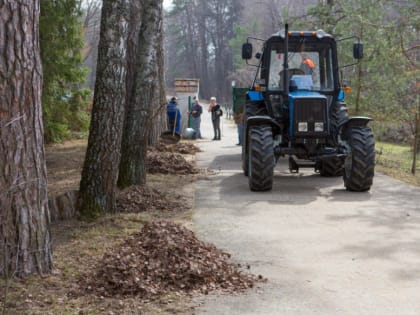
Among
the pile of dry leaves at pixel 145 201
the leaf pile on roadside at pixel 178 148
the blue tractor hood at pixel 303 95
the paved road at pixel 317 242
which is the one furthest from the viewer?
the leaf pile on roadside at pixel 178 148

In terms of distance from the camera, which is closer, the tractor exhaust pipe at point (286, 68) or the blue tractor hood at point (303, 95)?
the blue tractor hood at point (303, 95)

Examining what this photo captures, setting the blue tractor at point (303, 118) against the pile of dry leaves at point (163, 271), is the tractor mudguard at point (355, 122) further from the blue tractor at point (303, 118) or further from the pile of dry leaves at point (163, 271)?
the pile of dry leaves at point (163, 271)

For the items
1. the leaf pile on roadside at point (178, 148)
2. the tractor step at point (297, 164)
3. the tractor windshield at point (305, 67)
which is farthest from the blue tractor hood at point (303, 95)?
the leaf pile on roadside at point (178, 148)

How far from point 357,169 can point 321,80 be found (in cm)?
265

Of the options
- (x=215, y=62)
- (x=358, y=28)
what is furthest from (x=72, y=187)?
→ (x=215, y=62)

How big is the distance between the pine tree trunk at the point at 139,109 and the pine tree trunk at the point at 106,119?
5.87 ft

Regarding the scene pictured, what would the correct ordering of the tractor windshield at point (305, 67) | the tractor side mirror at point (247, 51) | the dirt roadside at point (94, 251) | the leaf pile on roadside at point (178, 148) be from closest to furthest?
the dirt roadside at point (94, 251)
the tractor side mirror at point (247, 51)
the tractor windshield at point (305, 67)
the leaf pile on roadside at point (178, 148)

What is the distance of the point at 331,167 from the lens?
42.0 ft

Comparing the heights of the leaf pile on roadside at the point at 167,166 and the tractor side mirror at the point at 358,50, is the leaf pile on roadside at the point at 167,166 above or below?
below

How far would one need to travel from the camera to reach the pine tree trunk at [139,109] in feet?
32.5

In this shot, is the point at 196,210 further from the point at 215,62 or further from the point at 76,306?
the point at 215,62

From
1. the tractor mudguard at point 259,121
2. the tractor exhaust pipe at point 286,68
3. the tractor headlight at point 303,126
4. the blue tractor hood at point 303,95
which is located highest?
the tractor exhaust pipe at point 286,68

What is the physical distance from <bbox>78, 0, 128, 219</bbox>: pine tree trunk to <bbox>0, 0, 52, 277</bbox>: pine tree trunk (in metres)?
2.52

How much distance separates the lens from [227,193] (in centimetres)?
1079
